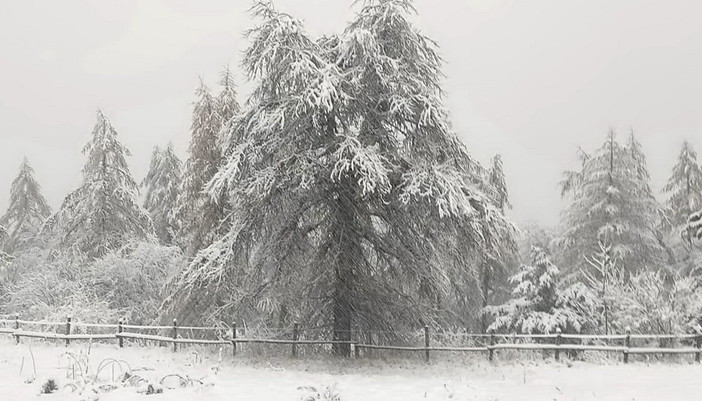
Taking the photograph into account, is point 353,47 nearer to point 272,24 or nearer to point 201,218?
point 272,24

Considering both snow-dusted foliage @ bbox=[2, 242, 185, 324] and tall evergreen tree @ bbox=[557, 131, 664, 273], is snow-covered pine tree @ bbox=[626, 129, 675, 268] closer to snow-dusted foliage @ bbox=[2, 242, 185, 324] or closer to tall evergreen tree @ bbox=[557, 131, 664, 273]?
tall evergreen tree @ bbox=[557, 131, 664, 273]

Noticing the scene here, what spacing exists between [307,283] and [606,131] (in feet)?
67.3

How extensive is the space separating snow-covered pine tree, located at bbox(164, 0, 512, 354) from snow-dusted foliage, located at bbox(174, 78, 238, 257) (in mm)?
6452

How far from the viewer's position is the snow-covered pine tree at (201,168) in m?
23.3

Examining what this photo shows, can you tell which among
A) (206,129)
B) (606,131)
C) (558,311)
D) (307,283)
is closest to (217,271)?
(307,283)

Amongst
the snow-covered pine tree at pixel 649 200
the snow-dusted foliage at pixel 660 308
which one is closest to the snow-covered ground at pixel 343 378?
the snow-dusted foliage at pixel 660 308

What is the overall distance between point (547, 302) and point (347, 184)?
41.6ft

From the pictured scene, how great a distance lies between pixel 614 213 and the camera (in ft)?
93.4

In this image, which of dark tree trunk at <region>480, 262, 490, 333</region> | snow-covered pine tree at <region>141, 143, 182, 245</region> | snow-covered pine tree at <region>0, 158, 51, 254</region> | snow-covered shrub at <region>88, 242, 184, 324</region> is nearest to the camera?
snow-covered shrub at <region>88, 242, 184, 324</region>

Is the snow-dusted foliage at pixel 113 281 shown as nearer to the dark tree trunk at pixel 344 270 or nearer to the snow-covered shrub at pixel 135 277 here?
the snow-covered shrub at pixel 135 277

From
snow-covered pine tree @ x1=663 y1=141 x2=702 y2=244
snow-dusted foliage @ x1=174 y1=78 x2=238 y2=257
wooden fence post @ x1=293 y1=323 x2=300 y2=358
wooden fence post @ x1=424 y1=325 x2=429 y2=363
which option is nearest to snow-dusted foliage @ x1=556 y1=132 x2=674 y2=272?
snow-covered pine tree @ x1=663 y1=141 x2=702 y2=244

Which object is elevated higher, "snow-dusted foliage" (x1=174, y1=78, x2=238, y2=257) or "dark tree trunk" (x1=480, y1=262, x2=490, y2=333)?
"snow-dusted foliage" (x1=174, y1=78, x2=238, y2=257)

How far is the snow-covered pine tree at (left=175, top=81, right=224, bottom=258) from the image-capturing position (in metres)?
23.3

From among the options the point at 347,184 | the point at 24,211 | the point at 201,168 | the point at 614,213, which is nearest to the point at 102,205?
the point at 201,168
